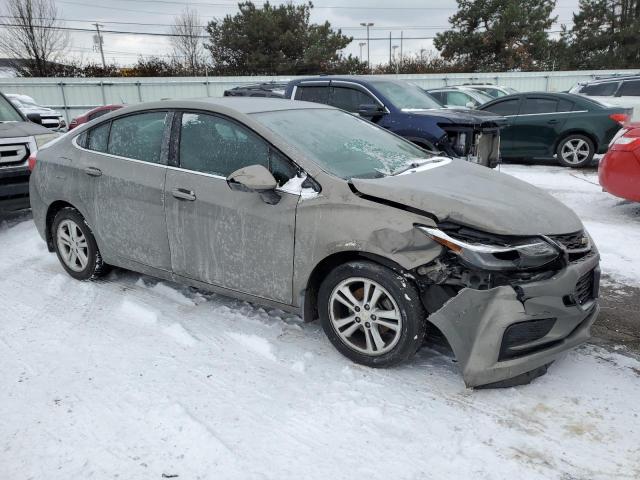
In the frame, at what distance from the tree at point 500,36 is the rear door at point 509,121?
29679mm

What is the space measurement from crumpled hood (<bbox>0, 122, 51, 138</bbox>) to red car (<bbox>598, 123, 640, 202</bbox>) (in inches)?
279

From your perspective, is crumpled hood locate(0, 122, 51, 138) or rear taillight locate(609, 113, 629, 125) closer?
crumpled hood locate(0, 122, 51, 138)

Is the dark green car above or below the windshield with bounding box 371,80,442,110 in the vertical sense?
below

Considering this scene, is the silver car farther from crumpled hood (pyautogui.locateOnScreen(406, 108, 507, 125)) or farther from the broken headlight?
crumpled hood (pyautogui.locateOnScreen(406, 108, 507, 125))

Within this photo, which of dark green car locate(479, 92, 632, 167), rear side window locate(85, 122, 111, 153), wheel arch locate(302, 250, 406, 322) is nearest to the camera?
wheel arch locate(302, 250, 406, 322)

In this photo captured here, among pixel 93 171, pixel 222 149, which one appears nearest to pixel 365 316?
pixel 222 149

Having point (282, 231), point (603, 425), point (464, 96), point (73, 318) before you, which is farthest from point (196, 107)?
point (464, 96)

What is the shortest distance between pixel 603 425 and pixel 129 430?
2423 mm

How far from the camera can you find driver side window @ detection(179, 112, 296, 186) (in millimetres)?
3473

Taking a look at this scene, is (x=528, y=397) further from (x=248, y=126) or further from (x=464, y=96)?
(x=464, y=96)

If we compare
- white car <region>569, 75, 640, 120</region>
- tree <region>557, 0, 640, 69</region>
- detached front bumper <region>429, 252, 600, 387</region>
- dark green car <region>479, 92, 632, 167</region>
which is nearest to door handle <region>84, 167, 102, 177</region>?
detached front bumper <region>429, 252, 600, 387</region>

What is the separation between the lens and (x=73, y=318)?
13.3ft

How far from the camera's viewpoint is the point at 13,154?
649cm

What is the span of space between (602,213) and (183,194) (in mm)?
5487
